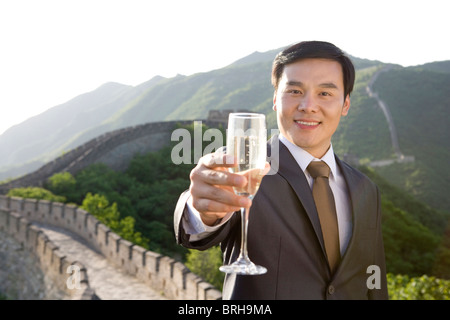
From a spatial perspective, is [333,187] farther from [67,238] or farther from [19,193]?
[19,193]

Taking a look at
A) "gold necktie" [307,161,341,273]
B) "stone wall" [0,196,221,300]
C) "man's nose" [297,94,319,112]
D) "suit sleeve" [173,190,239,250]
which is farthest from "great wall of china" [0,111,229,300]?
"man's nose" [297,94,319,112]

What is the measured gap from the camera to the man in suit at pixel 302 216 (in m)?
1.67

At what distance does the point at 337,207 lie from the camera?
76.0 inches

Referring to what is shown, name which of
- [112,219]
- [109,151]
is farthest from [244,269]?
[109,151]

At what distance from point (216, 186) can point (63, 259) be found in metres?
10.4

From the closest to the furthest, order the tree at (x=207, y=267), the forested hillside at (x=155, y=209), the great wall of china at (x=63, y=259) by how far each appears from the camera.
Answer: the great wall of china at (x=63, y=259), the tree at (x=207, y=267), the forested hillside at (x=155, y=209)

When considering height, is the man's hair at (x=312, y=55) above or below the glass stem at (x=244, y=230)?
above

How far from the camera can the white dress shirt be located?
1620 millimetres

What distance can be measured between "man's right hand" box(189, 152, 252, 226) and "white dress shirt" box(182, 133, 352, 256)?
0.17 metres

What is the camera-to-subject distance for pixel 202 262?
40.2 ft

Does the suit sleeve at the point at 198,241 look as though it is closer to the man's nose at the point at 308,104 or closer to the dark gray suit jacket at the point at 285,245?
the dark gray suit jacket at the point at 285,245

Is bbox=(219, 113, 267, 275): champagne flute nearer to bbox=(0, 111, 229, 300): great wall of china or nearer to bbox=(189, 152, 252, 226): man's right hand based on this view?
bbox=(189, 152, 252, 226): man's right hand

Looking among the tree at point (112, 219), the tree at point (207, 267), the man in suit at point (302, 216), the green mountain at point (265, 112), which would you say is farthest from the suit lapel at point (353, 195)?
the green mountain at point (265, 112)
